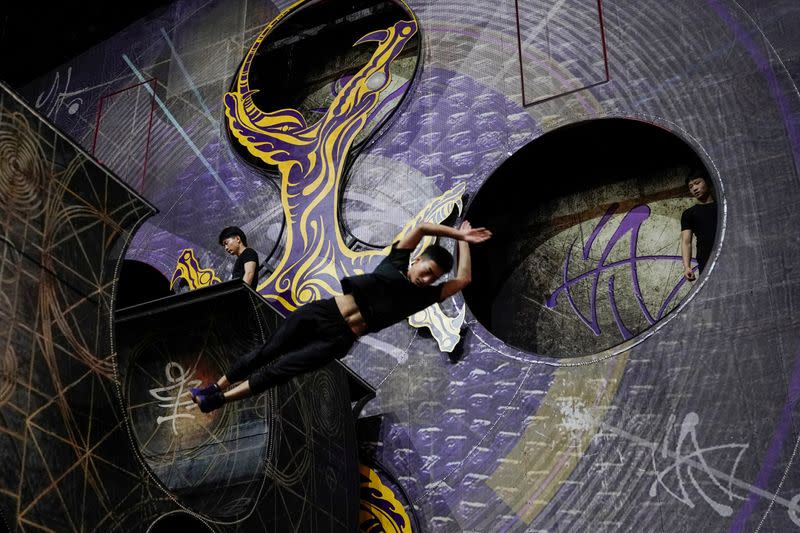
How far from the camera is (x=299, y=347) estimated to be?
4.74 metres

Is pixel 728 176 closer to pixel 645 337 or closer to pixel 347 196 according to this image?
pixel 645 337

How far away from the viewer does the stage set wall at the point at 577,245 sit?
5309 millimetres

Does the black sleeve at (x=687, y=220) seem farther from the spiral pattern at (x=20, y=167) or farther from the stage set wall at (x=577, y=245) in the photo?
the spiral pattern at (x=20, y=167)

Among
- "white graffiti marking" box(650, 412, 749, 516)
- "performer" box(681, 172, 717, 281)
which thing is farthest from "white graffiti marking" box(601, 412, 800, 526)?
"performer" box(681, 172, 717, 281)

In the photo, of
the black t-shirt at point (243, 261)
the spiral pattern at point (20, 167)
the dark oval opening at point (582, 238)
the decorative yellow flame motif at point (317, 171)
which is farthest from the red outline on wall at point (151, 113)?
the spiral pattern at point (20, 167)

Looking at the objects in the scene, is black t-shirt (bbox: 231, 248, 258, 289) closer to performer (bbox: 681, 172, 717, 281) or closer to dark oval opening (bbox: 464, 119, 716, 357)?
dark oval opening (bbox: 464, 119, 716, 357)

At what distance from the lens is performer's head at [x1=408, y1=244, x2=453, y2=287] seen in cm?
438

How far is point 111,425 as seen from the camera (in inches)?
169

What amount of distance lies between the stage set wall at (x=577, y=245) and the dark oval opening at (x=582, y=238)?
0.02 meters

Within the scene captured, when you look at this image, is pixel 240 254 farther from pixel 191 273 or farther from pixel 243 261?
pixel 191 273

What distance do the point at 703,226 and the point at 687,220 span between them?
→ 0.16 m

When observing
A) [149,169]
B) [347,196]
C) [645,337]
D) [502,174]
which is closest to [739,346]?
[645,337]

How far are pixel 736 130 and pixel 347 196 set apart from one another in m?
2.85

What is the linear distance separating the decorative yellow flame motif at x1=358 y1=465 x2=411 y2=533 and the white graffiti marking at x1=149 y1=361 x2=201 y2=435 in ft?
3.96
